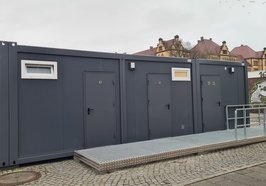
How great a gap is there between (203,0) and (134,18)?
21.8ft

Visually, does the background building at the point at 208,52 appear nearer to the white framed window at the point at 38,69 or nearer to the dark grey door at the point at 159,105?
the dark grey door at the point at 159,105

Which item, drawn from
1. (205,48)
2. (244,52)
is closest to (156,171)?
(205,48)

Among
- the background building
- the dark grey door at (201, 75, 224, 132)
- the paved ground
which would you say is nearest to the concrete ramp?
the dark grey door at (201, 75, 224, 132)

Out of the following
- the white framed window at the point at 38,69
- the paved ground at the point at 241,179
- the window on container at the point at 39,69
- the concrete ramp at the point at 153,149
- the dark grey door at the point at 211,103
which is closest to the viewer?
the paved ground at the point at 241,179

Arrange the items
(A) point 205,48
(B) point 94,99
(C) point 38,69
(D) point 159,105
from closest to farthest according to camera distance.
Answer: (C) point 38,69 → (B) point 94,99 → (D) point 159,105 → (A) point 205,48

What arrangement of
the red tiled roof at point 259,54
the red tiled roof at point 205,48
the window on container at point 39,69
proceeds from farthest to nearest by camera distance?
1. the red tiled roof at point 259,54
2. the red tiled roof at point 205,48
3. the window on container at point 39,69

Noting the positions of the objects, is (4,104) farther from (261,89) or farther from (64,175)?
(261,89)

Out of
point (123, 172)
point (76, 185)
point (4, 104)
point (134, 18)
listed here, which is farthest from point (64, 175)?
point (134, 18)

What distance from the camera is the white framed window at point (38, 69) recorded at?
5.98 metres

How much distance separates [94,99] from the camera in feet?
22.7

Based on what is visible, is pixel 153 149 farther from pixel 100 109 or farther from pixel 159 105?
pixel 159 105

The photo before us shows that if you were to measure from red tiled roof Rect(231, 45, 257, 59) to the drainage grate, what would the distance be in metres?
61.6

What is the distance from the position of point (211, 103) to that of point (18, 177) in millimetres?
6453

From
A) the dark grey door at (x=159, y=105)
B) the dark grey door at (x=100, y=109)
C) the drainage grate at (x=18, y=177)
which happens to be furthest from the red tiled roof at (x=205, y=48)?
the drainage grate at (x=18, y=177)
